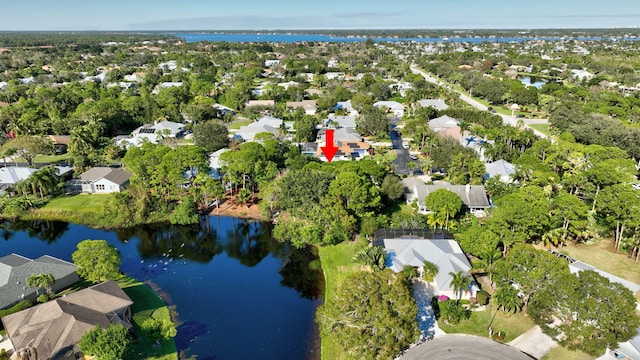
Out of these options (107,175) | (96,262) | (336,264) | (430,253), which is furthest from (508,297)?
(107,175)

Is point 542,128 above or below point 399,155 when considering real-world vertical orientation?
above

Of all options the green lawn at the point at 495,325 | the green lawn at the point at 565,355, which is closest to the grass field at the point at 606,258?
the green lawn at the point at 495,325

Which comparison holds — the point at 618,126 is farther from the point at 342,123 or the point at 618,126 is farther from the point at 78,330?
the point at 78,330

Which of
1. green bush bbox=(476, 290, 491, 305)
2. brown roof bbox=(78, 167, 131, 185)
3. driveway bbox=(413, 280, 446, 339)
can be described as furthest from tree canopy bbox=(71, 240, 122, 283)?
green bush bbox=(476, 290, 491, 305)

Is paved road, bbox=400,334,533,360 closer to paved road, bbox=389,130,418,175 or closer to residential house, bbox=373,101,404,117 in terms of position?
paved road, bbox=389,130,418,175

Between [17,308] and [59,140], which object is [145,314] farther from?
[59,140]

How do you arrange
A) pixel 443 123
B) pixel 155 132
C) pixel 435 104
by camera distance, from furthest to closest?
pixel 435 104, pixel 443 123, pixel 155 132

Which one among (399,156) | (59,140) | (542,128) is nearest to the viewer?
(399,156)
